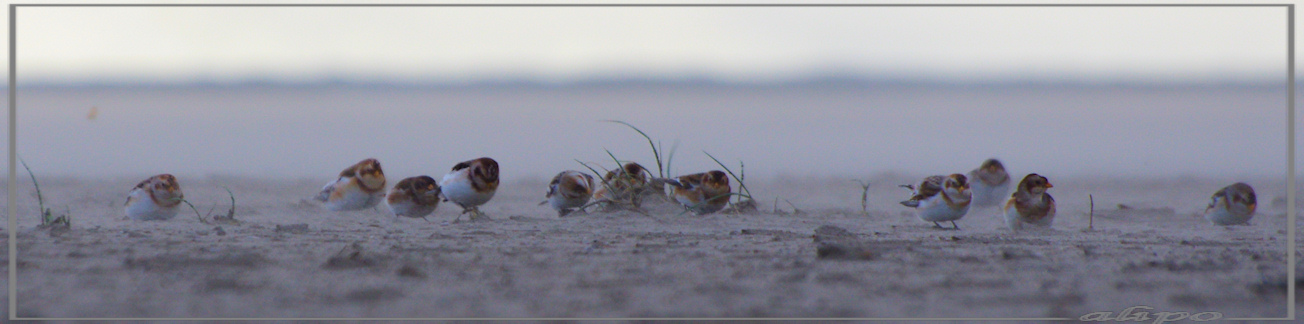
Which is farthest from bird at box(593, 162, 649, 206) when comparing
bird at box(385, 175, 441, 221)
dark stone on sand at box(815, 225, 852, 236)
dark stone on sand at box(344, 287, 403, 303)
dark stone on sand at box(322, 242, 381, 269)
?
dark stone on sand at box(344, 287, 403, 303)

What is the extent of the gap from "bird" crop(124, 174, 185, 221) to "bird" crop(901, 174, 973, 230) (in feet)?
11.6

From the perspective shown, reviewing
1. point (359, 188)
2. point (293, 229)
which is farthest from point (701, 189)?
point (293, 229)

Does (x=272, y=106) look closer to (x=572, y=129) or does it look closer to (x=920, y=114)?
(x=572, y=129)

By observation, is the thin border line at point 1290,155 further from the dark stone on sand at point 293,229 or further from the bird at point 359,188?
the bird at point 359,188

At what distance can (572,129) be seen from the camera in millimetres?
11344

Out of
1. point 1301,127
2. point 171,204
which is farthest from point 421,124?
point 1301,127

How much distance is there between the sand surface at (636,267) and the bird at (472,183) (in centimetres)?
16

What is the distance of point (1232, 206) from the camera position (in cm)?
461

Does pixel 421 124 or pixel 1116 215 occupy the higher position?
pixel 421 124

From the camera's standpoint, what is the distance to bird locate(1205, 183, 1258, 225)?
15.1 ft

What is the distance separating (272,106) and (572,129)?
514 centimetres

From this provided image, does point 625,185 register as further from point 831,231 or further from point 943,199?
point 943,199

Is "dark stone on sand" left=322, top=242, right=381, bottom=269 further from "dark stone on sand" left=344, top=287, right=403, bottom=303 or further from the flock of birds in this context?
the flock of birds

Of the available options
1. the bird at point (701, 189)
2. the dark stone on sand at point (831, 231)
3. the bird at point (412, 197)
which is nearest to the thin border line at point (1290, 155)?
the dark stone on sand at point (831, 231)
